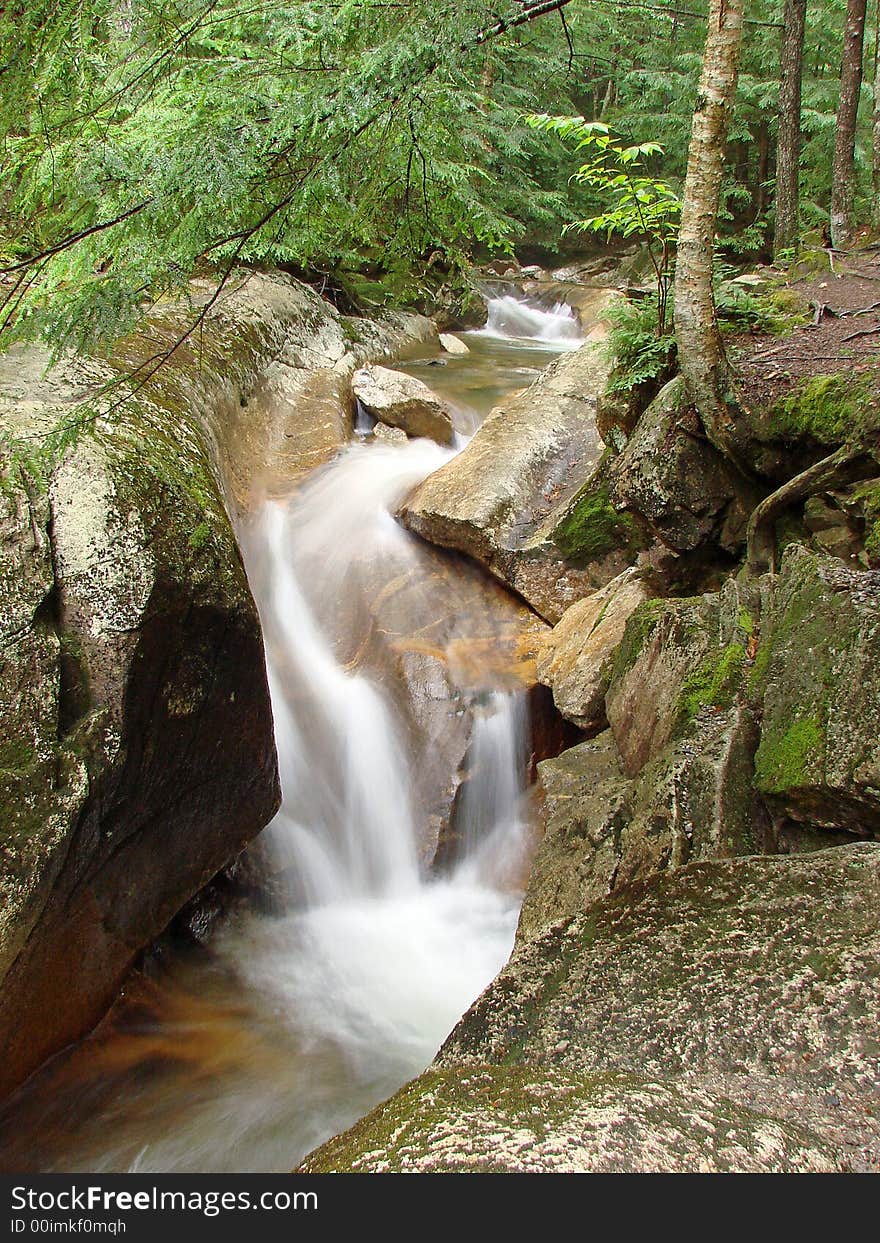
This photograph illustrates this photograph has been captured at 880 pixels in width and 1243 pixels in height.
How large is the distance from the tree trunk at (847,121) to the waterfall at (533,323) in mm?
6032

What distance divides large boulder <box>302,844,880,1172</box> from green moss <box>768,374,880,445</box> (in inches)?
117

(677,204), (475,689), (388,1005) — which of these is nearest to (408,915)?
(388,1005)

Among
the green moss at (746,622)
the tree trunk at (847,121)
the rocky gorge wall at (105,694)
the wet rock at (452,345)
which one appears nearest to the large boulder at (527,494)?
the green moss at (746,622)

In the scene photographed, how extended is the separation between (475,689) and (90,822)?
3512 mm

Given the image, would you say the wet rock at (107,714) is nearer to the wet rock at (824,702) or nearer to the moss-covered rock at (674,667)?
the moss-covered rock at (674,667)

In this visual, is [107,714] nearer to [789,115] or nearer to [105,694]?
[105,694]

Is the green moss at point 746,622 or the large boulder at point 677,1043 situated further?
the green moss at point 746,622

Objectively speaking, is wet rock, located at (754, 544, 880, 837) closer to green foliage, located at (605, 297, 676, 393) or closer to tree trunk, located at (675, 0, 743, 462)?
tree trunk, located at (675, 0, 743, 462)

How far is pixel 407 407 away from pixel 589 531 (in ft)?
12.4

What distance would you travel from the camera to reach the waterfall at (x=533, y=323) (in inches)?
725

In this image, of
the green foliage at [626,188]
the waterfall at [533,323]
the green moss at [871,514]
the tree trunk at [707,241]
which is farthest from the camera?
the waterfall at [533,323]

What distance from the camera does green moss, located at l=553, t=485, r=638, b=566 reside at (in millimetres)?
7492

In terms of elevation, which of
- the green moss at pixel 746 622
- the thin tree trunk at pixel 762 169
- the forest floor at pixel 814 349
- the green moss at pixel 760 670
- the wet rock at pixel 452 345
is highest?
the thin tree trunk at pixel 762 169

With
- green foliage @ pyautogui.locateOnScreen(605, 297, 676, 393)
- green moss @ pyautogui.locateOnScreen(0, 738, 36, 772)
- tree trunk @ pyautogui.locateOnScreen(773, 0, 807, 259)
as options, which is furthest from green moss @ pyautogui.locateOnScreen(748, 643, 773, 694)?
tree trunk @ pyautogui.locateOnScreen(773, 0, 807, 259)
